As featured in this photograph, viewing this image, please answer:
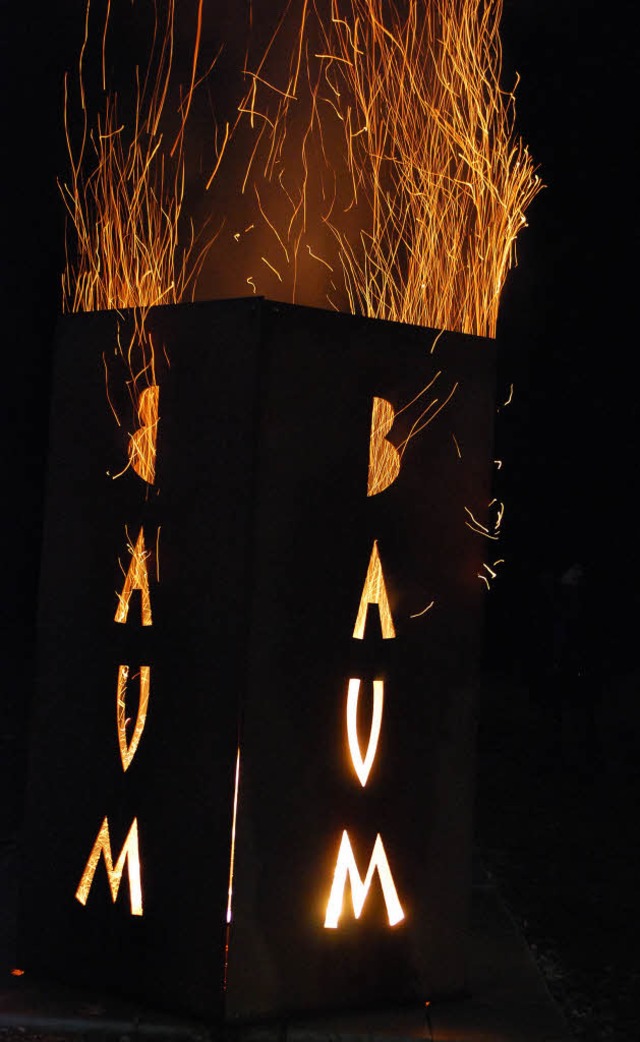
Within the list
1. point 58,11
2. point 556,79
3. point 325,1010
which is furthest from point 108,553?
point 556,79

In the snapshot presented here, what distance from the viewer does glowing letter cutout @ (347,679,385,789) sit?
441cm

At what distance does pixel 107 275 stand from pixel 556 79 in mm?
12300

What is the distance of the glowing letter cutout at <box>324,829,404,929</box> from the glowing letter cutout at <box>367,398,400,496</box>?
1.20m

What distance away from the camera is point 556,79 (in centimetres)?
1572

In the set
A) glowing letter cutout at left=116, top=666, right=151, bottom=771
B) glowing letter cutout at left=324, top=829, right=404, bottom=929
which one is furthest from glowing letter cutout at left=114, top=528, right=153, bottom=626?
glowing letter cutout at left=324, top=829, right=404, bottom=929

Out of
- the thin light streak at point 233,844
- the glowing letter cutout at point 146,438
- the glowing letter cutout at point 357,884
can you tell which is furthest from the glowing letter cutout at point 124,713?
the glowing letter cutout at point 357,884

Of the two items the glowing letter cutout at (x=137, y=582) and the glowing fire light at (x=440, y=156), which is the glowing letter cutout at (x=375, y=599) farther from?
the glowing fire light at (x=440, y=156)

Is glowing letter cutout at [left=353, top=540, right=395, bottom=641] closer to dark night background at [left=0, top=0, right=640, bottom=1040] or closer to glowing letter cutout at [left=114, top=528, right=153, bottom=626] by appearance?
glowing letter cutout at [left=114, top=528, right=153, bottom=626]

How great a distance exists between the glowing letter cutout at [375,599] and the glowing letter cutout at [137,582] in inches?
28.4

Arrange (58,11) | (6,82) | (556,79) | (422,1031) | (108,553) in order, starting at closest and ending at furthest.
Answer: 1. (422,1031)
2. (108,553)
3. (58,11)
4. (6,82)
5. (556,79)

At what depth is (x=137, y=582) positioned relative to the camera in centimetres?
450

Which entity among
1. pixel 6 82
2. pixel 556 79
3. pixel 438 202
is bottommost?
pixel 438 202

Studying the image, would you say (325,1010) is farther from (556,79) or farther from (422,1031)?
(556,79)

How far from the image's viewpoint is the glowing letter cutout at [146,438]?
449 centimetres
